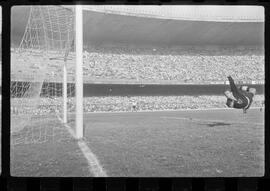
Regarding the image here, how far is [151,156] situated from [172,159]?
1.89 feet

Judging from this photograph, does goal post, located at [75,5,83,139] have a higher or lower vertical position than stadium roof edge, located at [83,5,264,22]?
lower

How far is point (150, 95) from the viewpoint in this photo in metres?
40.1

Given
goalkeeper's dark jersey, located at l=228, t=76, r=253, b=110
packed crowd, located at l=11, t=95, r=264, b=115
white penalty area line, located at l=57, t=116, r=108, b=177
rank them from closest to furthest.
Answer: white penalty area line, located at l=57, t=116, r=108, b=177, goalkeeper's dark jersey, located at l=228, t=76, r=253, b=110, packed crowd, located at l=11, t=95, r=264, b=115

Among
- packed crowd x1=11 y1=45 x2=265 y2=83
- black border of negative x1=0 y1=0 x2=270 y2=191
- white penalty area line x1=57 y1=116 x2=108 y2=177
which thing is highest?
packed crowd x1=11 y1=45 x2=265 y2=83

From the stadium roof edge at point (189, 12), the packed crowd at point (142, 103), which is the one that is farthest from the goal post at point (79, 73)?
the stadium roof edge at point (189, 12)

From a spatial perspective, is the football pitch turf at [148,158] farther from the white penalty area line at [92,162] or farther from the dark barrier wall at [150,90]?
the dark barrier wall at [150,90]

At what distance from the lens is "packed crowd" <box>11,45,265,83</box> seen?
40581 mm

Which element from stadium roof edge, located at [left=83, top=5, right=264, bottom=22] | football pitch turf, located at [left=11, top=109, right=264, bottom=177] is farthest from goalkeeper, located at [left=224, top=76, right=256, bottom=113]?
stadium roof edge, located at [left=83, top=5, right=264, bottom=22]

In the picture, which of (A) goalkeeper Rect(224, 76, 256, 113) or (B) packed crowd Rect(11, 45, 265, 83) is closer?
(A) goalkeeper Rect(224, 76, 256, 113)

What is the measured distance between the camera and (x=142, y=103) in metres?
36.6

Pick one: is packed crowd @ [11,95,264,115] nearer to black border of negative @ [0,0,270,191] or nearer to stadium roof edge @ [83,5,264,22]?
stadium roof edge @ [83,5,264,22]

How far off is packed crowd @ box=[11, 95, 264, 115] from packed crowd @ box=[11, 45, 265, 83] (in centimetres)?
247
